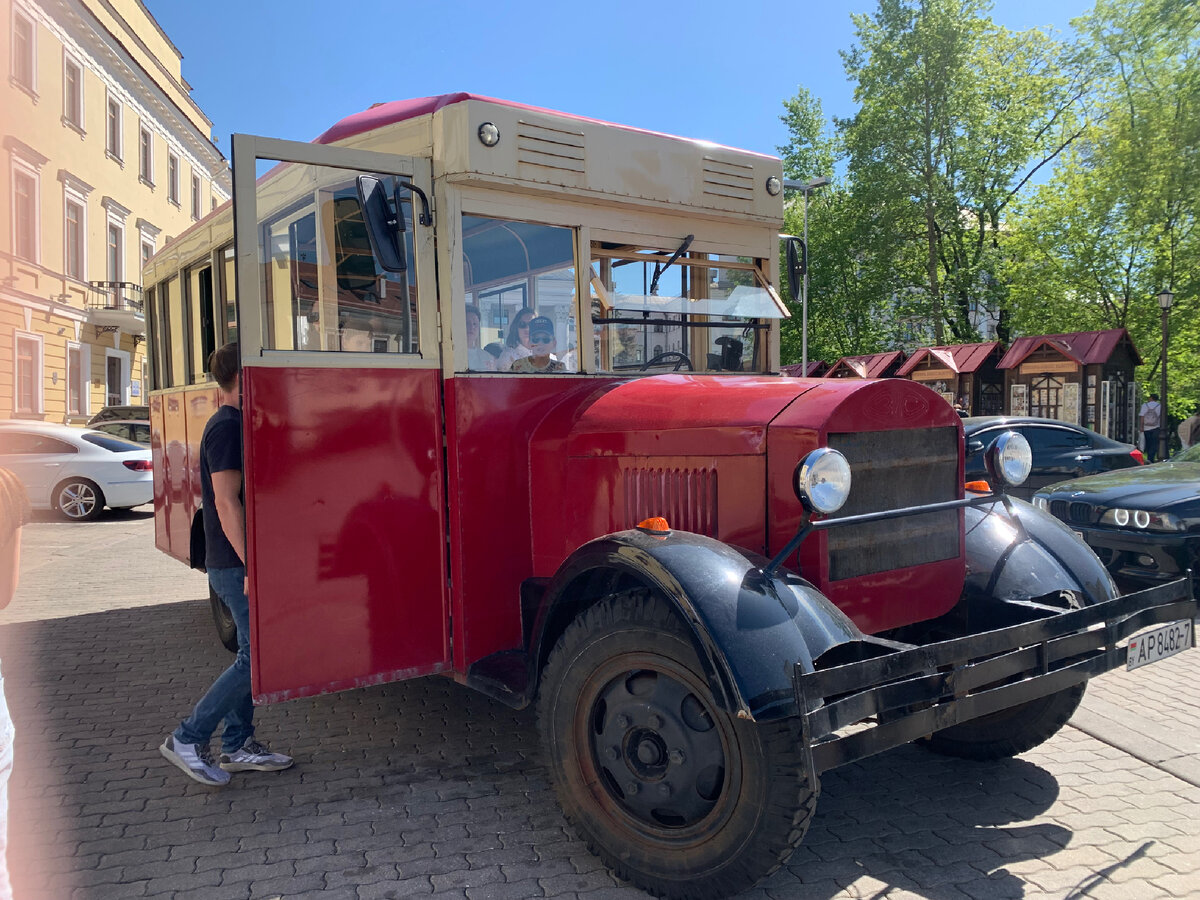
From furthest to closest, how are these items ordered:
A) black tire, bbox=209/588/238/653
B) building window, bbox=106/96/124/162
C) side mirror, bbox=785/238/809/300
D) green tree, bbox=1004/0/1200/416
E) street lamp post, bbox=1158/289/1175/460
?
building window, bbox=106/96/124/162 < green tree, bbox=1004/0/1200/416 < street lamp post, bbox=1158/289/1175/460 < black tire, bbox=209/588/238/653 < side mirror, bbox=785/238/809/300

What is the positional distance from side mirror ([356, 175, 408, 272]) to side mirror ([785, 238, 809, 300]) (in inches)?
92.1

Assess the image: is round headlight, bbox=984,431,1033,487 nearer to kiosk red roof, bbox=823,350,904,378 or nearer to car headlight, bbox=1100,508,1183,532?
car headlight, bbox=1100,508,1183,532

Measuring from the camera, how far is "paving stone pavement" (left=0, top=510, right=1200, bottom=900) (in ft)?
10.2

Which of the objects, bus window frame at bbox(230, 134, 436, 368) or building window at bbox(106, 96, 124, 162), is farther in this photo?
building window at bbox(106, 96, 124, 162)

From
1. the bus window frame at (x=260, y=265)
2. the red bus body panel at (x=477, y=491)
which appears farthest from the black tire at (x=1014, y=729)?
the bus window frame at (x=260, y=265)

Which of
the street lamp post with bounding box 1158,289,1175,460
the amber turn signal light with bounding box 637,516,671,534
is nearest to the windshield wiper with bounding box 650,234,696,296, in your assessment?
the amber turn signal light with bounding box 637,516,671,534

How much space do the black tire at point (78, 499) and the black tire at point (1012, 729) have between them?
13.9 meters

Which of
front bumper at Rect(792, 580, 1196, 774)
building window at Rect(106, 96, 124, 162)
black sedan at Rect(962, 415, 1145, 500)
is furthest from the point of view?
building window at Rect(106, 96, 124, 162)

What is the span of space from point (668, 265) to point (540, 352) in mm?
845

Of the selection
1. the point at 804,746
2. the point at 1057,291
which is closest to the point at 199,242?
the point at 804,746

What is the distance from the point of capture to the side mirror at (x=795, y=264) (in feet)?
16.2

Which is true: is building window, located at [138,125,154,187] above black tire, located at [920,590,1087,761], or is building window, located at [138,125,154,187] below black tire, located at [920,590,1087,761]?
above

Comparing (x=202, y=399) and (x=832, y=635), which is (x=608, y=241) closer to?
(x=832, y=635)

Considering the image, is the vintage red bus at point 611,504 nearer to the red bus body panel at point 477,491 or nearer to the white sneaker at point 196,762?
the red bus body panel at point 477,491
